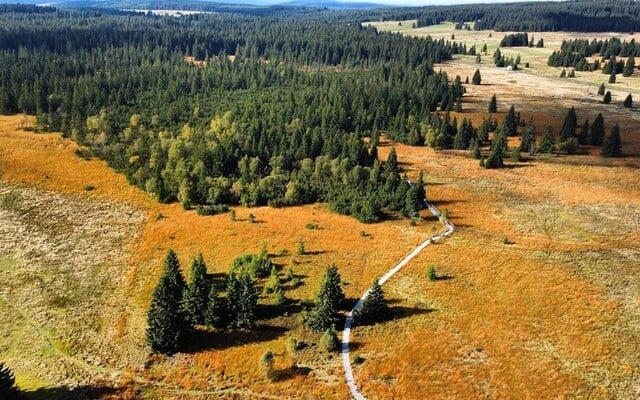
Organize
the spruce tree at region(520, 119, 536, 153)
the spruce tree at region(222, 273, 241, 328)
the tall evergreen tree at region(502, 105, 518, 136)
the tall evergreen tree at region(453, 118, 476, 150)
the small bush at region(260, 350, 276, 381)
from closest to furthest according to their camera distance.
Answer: the small bush at region(260, 350, 276, 381) → the spruce tree at region(222, 273, 241, 328) → the spruce tree at region(520, 119, 536, 153) → the tall evergreen tree at region(453, 118, 476, 150) → the tall evergreen tree at region(502, 105, 518, 136)

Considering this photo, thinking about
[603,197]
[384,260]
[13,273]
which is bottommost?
[13,273]

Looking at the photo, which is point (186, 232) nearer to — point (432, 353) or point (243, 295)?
point (243, 295)

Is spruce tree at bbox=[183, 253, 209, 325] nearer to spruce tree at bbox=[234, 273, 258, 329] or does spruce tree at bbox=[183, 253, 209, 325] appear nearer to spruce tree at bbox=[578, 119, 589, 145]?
spruce tree at bbox=[234, 273, 258, 329]

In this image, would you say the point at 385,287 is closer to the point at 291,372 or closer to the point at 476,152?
the point at 291,372

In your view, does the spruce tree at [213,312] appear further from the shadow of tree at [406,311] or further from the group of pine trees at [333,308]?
the shadow of tree at [406,311]

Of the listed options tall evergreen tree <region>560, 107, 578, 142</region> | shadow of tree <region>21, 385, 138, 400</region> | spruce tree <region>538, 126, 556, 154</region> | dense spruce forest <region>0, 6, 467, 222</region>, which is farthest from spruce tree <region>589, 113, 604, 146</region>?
shadow of tree <region>21, 385, 138, 400</region>

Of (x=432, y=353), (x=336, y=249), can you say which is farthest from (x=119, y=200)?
(x=432, y=353)

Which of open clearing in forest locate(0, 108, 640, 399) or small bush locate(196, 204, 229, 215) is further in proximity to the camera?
small bush locate(196, 204, 229, 215)
